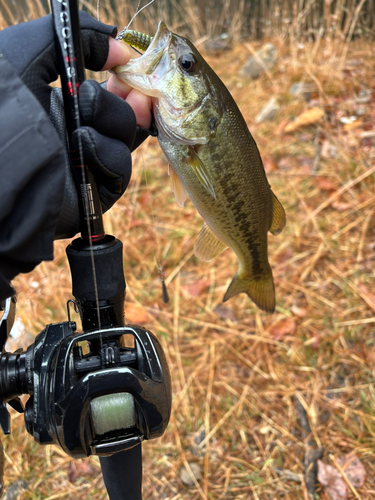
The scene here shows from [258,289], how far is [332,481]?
3.12 feet

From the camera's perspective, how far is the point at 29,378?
3.57ft

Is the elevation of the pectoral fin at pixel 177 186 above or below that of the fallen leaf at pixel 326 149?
above

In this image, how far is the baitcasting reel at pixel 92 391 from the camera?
971mm

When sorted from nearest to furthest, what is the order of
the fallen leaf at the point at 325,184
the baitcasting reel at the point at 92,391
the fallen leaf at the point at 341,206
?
the baitcasting reel at the point at 92,391 → the fallen leaf at the point at 341,206 → the fallen leaf at the point at 325,184

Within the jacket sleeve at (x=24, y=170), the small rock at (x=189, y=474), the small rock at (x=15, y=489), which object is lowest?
the small rock at (x=189, y=474)

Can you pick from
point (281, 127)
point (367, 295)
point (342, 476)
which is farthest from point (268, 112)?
point (342, 476)

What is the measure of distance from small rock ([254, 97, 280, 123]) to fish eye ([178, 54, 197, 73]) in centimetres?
369

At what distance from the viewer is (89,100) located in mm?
1021

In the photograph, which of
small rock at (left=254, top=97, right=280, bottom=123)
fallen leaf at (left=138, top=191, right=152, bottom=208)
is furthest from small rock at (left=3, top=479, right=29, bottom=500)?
small rock at (left=254, top=97, right=280, bottom=123)

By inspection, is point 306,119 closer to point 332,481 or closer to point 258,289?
point 258,289

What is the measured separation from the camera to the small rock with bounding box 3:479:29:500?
79.5 inches

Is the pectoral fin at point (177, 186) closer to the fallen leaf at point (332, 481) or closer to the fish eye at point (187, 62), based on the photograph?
the fish eye at point (187, 62)

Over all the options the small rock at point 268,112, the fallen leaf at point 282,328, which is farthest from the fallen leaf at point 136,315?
the small rock at point 268,112

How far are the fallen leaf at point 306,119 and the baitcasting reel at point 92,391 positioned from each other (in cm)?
372
